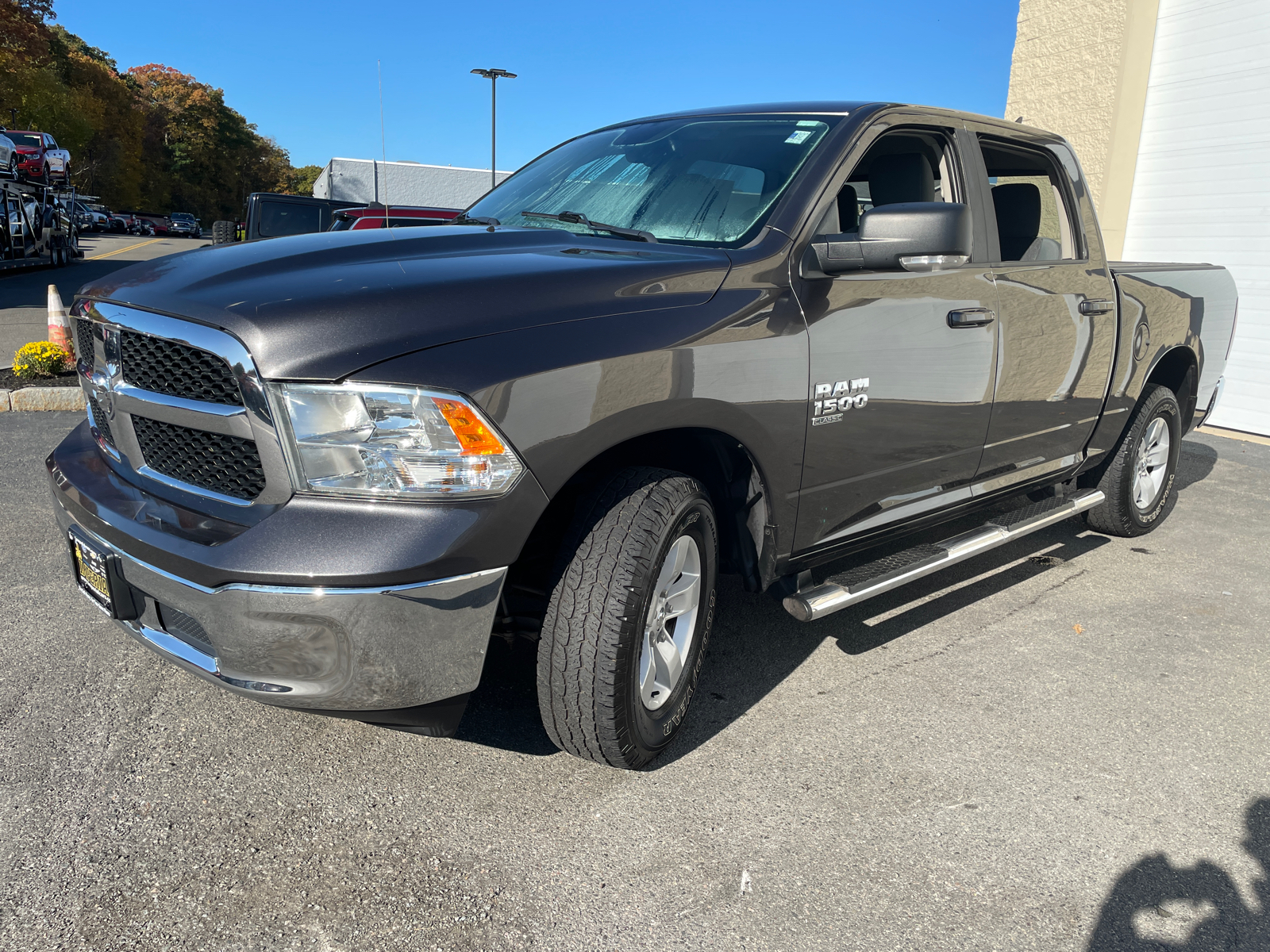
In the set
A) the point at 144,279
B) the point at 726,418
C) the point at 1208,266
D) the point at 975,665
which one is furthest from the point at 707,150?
the point at 1208,266

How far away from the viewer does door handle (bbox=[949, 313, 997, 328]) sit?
10.5ft

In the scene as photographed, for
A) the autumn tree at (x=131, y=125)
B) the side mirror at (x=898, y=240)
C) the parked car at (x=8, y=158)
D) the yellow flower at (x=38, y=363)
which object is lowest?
the yellow flower at (x=38, y=363)

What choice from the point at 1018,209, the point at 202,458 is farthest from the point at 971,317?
the point at 202,458

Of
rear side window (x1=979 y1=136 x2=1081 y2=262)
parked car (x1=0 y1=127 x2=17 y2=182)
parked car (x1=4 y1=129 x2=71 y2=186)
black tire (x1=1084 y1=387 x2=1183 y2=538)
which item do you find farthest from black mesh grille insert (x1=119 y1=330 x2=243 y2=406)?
parked car (x1=4 y1=129 x2=71 y2=186)

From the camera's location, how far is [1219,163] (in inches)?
369

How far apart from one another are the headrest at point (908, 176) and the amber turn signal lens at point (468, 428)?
82.6 inches

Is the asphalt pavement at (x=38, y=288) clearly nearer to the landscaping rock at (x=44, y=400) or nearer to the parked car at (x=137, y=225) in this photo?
the landscaping rock at (x=44, y=400)

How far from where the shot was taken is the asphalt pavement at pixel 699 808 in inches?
81.4

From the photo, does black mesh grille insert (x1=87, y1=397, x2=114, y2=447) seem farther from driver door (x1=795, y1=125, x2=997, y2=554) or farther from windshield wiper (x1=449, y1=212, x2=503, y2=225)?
driver door (x1=795, y1=125, x2=997, y2=554)

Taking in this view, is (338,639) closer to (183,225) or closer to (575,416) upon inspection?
(575,416)

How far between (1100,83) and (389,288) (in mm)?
10349

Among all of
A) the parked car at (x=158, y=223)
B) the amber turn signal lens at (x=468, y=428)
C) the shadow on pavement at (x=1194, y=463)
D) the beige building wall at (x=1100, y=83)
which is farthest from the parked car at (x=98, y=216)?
the amber turn signal lens at (x=468, y=428)

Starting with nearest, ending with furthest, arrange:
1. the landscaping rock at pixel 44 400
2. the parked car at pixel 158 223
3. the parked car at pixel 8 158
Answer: the landscaping rock at pixel 44 400 → the parked car at pixel 8 158 → the parked car at pixel 158 223

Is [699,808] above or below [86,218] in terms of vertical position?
below
